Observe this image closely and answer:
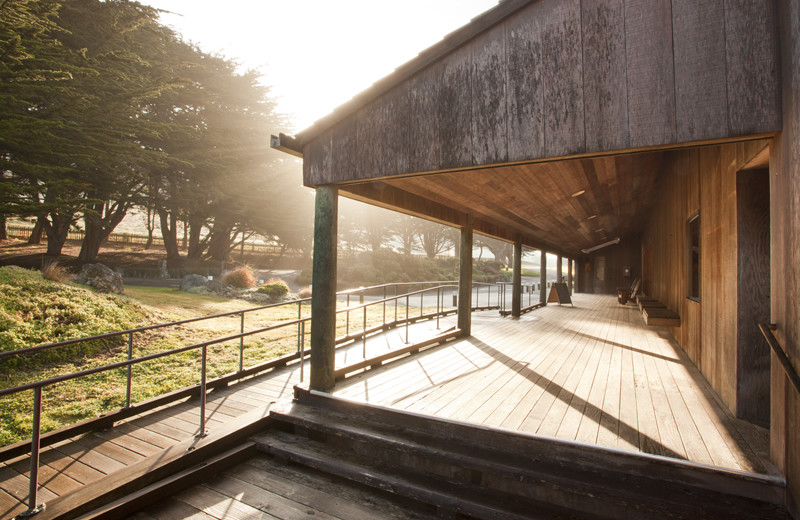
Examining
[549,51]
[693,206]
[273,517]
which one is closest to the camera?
[273,517]

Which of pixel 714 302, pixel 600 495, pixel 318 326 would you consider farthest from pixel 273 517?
pixel 714 302

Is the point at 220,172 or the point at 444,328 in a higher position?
the point at 220,172

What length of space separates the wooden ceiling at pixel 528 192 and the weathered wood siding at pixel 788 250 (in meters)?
1.80

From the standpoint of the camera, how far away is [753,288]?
10.9 ft

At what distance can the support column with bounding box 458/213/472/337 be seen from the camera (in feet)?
26.0

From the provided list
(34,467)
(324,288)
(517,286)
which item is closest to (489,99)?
(324,288)

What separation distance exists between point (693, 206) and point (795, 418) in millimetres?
4229

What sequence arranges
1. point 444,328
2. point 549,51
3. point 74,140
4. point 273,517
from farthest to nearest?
1. point 74,140
2. point 444,328
3. point 549,51
4. point 273,517

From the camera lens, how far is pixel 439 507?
2.95m

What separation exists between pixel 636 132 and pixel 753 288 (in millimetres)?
1940

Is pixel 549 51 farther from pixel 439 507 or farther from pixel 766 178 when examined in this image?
pixel 439 507

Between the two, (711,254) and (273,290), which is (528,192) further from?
(273,290)

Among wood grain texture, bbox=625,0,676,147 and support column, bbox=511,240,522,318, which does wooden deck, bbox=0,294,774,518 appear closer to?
wood grain texture, bbox=625,0,676,147

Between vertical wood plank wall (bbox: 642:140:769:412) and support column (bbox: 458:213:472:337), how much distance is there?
146 inches
